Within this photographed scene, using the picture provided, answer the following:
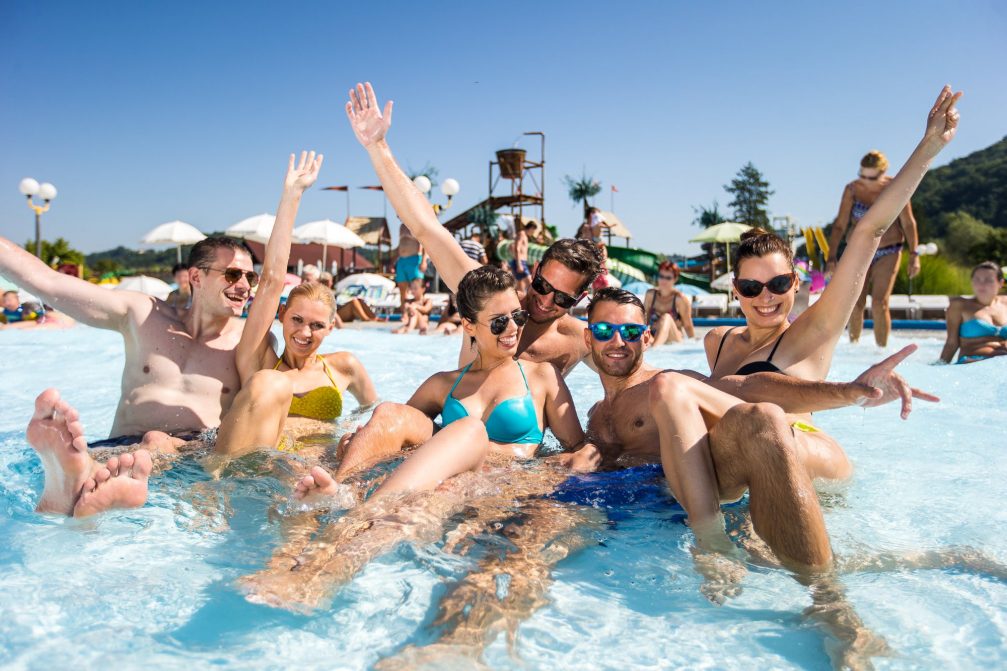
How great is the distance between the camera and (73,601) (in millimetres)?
2174

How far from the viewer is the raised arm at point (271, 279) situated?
12.2 feet

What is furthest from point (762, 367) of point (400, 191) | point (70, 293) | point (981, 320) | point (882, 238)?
point (882, 238)

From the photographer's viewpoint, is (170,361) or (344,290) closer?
(170,361)

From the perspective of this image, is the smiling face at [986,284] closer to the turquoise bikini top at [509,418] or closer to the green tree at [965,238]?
the turquoise bikini top at [509,418]

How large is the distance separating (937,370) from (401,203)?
5.90m

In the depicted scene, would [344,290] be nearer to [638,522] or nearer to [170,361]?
[170,361]

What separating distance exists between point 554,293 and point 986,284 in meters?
5.27

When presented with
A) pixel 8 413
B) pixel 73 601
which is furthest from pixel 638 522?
pixel 8 413

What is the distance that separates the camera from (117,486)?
2.59m

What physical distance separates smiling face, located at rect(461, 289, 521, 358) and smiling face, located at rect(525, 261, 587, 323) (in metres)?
0.57

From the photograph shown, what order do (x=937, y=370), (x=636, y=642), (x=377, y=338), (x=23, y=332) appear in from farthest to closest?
1. (x=377, y=338)
2. (x=23, y=332)
3. (x=937, y=370)
4. (x=636, y=642)

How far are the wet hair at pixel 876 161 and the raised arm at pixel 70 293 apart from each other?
7.20m

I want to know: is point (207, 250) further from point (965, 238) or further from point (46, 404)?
point (965, 238)

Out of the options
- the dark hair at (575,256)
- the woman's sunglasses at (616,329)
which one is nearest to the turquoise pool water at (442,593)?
the woman's sunglasses at (616,329)
